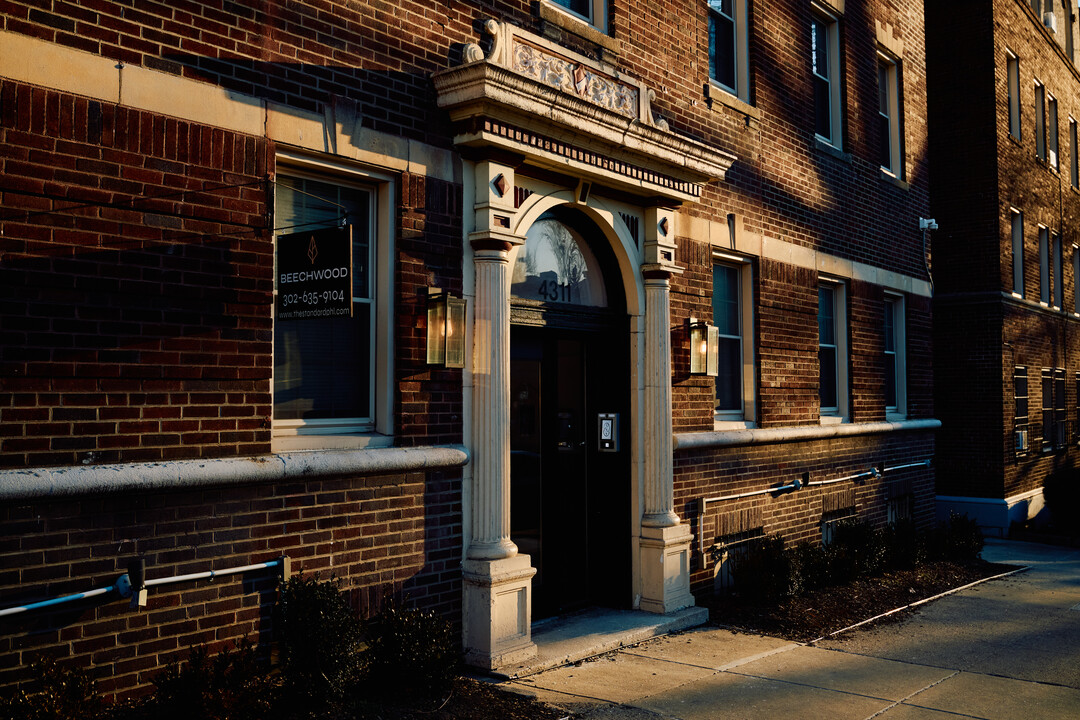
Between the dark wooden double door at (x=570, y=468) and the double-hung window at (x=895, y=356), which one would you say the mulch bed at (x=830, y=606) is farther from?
the double-hung window at (x=895, y=356)

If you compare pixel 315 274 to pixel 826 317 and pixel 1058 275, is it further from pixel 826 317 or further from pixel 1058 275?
pixel 1058 275

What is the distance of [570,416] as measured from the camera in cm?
838

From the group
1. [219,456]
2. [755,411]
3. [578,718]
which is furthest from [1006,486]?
[219,456]

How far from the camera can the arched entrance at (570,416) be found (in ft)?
25.4

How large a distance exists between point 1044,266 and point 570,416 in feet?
53.5

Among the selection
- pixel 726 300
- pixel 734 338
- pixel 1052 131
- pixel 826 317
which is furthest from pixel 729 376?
pixel 1052 131

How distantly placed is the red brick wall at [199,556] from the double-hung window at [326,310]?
50 cm

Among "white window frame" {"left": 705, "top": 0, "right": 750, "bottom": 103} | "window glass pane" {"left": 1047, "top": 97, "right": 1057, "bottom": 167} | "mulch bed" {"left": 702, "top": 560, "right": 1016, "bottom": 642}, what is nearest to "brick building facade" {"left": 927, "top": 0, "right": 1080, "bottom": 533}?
"window glass pane" {"left": 1047, "top": 97, "right": 1057, "bottom": 167}

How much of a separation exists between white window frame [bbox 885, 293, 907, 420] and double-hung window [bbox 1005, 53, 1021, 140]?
7253 millimetres

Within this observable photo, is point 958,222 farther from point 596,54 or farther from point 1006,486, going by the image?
point 596,54

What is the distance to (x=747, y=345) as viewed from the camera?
33.8ft

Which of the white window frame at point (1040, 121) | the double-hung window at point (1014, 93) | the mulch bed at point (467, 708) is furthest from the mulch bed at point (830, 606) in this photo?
the white window frame at point (1040, 121)

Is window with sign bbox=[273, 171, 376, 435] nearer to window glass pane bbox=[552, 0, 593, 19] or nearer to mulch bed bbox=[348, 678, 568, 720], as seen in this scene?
mulch bed bbox=[348, 678, 568, 720]

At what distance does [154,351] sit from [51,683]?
1.72 meters
